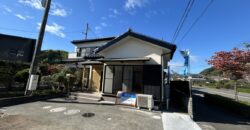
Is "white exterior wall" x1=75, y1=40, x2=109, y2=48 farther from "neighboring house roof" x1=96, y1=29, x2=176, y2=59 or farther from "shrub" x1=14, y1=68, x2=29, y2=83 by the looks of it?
"shrub" x1=14, y1=68, x2=29, y2=83

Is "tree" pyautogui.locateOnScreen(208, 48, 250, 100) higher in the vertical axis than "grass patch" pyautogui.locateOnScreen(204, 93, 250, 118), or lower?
higher

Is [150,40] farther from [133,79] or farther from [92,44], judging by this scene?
[92,44]

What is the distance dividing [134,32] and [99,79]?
5375mm

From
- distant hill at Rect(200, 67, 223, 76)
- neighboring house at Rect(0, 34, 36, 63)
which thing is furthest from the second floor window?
distant hill at Rect(200, 67, 223, 76)

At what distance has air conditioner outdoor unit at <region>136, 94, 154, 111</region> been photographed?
7528mm

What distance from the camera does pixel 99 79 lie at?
38.4ft

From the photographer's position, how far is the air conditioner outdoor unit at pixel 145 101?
24.7 feet

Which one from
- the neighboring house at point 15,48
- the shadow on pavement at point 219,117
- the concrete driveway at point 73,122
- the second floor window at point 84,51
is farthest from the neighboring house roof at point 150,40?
the neighboring house at point 15,48

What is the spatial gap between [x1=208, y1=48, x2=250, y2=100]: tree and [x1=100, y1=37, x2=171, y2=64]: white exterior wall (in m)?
6.76

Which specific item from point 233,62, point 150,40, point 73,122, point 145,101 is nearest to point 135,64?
point 150,40

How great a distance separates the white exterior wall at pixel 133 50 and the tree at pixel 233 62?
6756 millimetres

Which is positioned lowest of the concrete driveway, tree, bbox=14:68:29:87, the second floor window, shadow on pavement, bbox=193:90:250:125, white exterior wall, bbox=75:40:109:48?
shadow on pavement, bbox=193:90:250:125

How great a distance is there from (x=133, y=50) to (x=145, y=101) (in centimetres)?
375

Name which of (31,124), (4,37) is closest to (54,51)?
(4,37)
